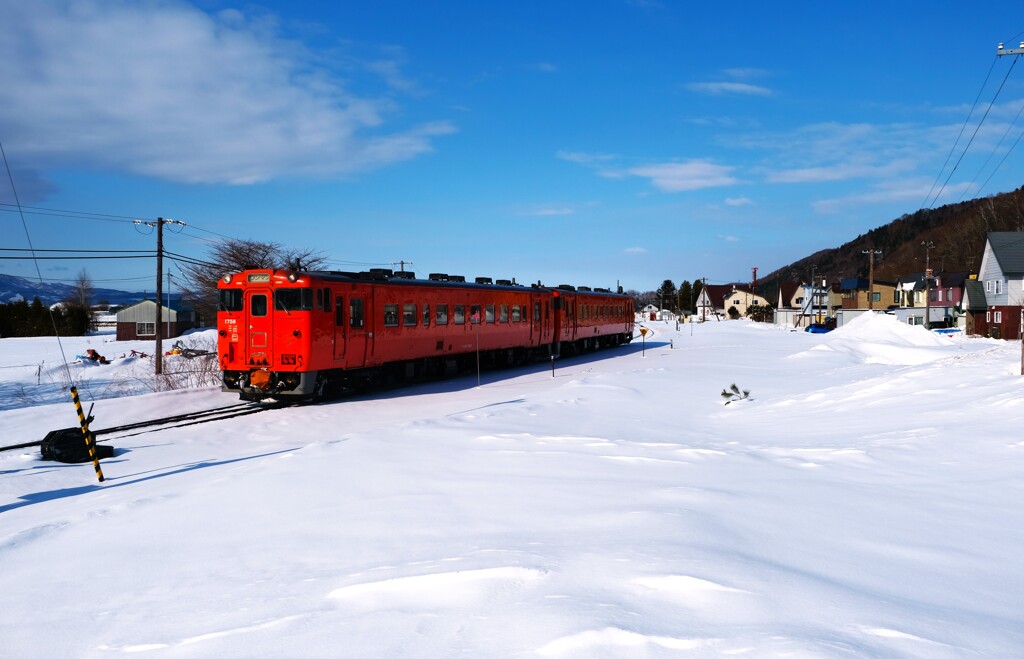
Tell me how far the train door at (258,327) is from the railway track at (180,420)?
3.48ft

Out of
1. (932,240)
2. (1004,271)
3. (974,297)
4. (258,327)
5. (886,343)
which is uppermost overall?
(932,240)

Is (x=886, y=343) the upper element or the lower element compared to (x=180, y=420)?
upper

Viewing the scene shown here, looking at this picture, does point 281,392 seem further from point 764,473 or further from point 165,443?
point 764,473

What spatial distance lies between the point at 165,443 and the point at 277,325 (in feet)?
14.7

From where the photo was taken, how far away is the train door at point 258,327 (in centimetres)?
1617

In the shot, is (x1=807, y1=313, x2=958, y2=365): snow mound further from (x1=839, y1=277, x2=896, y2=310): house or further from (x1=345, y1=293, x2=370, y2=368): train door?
(x1=839, y1=277, x2=896, y2=310): house

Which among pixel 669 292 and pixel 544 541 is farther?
pixel 669 292

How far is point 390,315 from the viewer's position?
1855 centimetres

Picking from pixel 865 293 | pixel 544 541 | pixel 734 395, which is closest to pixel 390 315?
pixel 734 395

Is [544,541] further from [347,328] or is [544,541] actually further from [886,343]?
[886,343]

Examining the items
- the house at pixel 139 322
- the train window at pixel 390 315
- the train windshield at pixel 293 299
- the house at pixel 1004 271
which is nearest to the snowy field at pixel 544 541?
the train windshield at pixel 293 299

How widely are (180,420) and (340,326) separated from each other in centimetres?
398

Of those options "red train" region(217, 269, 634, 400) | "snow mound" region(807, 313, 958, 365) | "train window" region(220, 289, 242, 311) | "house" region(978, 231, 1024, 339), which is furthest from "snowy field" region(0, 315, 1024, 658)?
"house" region(978, 231, 1024, 339)

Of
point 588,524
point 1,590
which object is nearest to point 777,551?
point 588,524
